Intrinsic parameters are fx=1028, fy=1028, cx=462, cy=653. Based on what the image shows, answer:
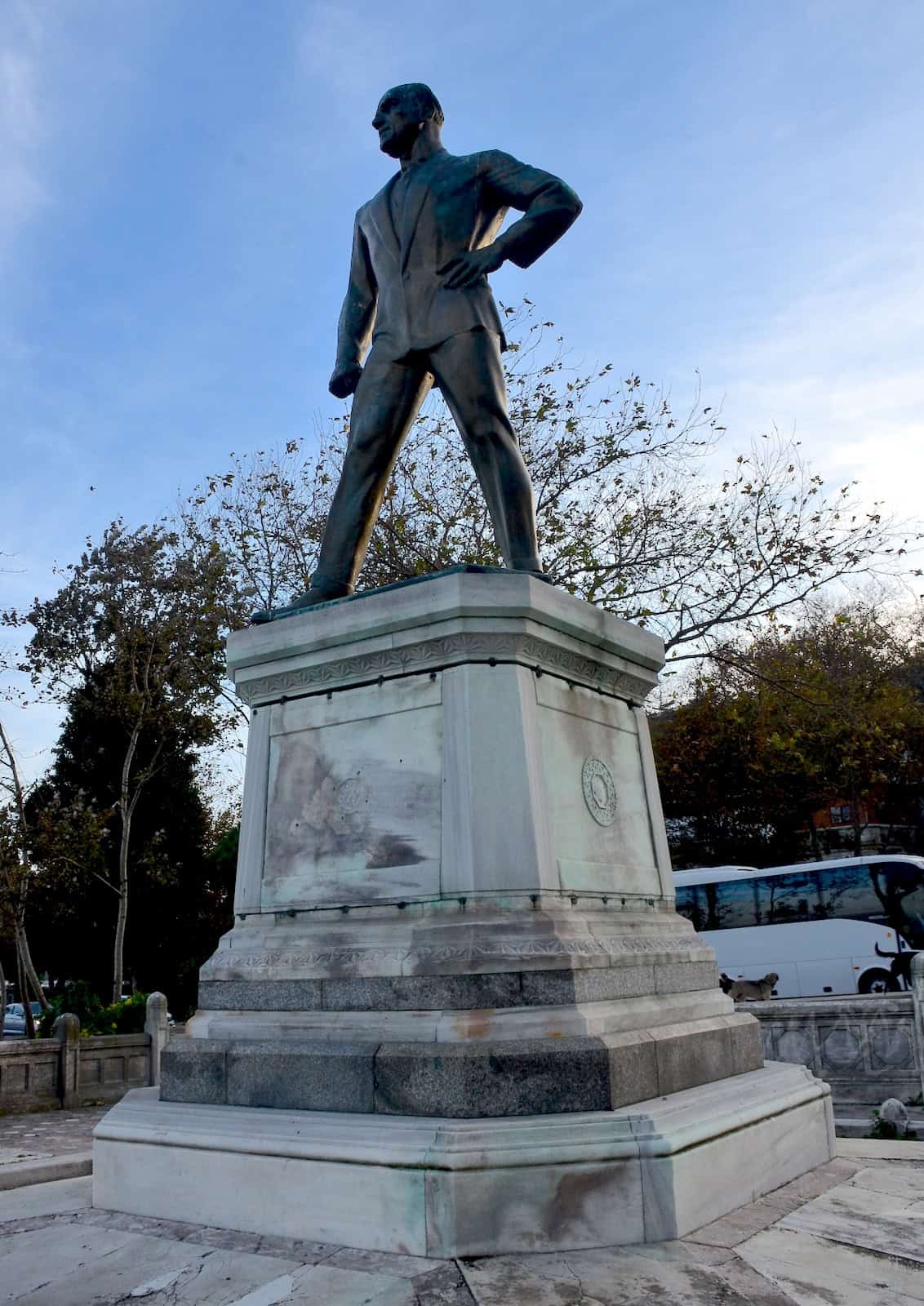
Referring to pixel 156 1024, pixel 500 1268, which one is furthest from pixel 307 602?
pixel 156 1024

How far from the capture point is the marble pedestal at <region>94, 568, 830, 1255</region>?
139 inches

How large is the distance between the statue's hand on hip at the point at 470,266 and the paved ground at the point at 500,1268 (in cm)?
423

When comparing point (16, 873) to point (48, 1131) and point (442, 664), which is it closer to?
point (48, 1131)

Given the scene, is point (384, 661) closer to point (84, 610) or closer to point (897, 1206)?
point (897, 1206)

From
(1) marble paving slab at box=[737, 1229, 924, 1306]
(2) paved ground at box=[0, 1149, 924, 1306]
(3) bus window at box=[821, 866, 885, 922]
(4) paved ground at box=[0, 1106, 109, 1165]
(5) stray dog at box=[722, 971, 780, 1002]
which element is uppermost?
(3) bus window at box=[821, 866, 885, 922]

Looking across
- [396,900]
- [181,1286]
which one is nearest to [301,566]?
[396,900]

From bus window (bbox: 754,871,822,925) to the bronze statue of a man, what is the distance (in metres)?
18.9

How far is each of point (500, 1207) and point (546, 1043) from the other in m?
0.57

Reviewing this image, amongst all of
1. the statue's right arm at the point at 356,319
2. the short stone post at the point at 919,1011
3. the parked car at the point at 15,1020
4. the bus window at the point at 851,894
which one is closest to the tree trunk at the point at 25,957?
the parked car at the point at 15,1020

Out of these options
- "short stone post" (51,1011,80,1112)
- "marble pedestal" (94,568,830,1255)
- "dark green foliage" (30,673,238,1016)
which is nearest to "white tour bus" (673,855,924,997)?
"short stone post" (51,1011,80,1112)

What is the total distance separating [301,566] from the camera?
18891mm

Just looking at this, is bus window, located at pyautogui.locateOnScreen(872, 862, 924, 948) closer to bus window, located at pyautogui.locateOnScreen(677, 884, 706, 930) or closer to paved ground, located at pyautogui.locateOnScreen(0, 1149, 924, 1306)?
bus window, located at pyautogui.locateOnScreen(677, 884, 706, 930)

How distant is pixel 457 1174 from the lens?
319cm

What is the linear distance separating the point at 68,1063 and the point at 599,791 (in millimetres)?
14380
